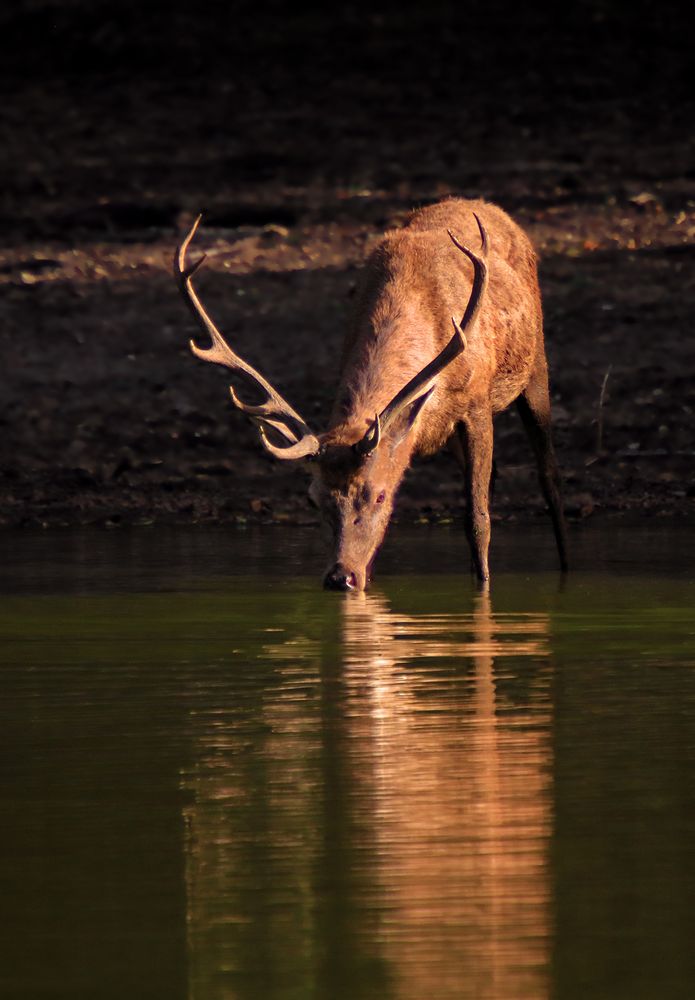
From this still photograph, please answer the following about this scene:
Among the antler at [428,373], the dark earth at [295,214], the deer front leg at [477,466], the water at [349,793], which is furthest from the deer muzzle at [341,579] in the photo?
the dark earth at [295,214]

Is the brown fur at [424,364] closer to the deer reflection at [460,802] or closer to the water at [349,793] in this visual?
the water at [349,793]

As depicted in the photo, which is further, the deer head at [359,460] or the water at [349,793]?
the deer head at [359,460]

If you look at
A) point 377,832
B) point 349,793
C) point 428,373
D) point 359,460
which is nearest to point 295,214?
point 428,373

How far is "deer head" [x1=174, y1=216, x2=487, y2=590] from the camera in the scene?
510 inches

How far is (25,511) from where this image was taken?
17.8m

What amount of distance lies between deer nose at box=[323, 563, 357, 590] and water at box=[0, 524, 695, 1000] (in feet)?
0.51

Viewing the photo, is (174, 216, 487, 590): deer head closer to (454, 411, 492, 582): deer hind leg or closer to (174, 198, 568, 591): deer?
(174, 198, 568, 591): deer

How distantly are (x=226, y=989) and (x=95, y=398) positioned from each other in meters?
15.5

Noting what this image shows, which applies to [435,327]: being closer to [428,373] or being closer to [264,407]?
[428,373]

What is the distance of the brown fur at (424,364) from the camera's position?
1310cm

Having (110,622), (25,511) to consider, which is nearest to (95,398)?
(25,511)

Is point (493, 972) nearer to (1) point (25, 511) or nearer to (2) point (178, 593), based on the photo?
(2) point (178, 593)

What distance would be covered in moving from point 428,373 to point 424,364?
551 mm

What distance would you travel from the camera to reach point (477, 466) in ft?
46.9
